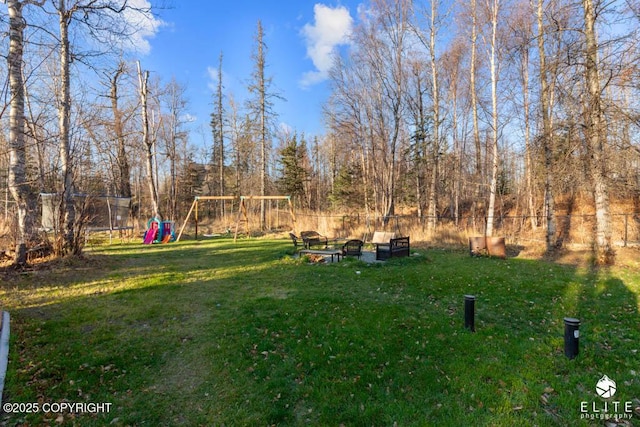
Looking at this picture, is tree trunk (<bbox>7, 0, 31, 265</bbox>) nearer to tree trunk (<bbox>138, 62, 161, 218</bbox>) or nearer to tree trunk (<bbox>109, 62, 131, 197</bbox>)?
tree trunk (<bbox>138, 62, 161, 218</bbox>)

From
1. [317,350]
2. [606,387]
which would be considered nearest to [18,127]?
[317,350]

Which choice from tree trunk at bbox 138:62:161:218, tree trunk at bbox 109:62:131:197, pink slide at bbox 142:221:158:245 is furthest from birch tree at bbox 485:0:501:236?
tree trunk at bbox 109:62:131:197

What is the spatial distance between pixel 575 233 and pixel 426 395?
1726 centimetres

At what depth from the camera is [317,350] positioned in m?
3.99

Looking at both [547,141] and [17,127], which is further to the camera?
[547,141]

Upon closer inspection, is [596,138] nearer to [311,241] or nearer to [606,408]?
[606,408]

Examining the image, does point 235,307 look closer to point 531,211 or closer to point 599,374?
point 599,374

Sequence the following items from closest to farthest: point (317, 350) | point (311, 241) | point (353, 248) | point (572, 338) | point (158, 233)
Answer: point (572, 338) → point (317, 350) → point (353, 248) → point (311, 241) → point (158, 233)

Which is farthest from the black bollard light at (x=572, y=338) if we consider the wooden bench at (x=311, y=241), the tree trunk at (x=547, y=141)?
the tree trunk at (x=547, y=141)

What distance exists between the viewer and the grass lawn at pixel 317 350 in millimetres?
2893

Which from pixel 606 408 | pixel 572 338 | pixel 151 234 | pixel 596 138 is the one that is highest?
pixel 596 138

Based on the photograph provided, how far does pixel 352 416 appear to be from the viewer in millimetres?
2807

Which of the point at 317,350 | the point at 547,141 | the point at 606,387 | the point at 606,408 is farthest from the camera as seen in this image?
the point at 547,141

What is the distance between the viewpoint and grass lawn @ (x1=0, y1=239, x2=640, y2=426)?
2893 millimetres
